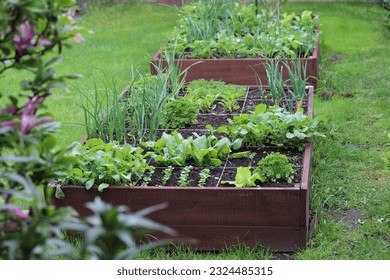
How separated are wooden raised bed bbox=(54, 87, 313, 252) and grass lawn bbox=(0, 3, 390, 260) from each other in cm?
8

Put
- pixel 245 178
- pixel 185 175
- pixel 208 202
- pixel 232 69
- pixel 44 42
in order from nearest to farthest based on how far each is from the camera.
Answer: pixel 44 42, pixel 208 202, pixel 245 178, pixel 185 175, pixel 232 69

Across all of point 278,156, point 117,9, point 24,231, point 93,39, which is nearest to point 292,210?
point 278,156

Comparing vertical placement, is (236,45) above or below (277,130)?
below

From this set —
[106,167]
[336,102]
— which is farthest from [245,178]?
[336,102]

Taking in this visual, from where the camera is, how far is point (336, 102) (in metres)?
7.01

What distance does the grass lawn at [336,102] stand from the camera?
14.2 feet

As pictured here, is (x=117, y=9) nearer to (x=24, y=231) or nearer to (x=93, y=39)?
(x=93, y=39)

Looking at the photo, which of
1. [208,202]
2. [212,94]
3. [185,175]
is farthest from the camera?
[212,94]

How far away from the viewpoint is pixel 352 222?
15.0 feet

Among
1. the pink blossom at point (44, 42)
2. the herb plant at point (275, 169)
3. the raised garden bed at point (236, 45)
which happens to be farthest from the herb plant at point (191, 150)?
the pink blossom at point (44, 42)

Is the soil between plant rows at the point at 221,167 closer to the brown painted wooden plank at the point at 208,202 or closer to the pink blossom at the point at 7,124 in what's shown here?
the brown painted wooden plank at the point at 208,202

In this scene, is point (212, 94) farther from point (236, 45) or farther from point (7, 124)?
point (7, 124)

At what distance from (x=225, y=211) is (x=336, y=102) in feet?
10.4

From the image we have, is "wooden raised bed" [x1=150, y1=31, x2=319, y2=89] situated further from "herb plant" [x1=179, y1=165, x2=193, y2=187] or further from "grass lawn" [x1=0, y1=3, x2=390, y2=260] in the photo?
"herb plant" [x1=179, y1=165, x2=193, y2=187]
